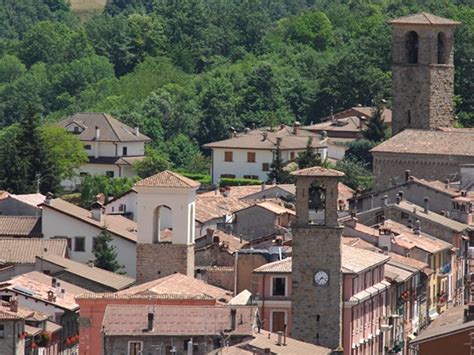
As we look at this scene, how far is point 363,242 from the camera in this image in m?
93.9

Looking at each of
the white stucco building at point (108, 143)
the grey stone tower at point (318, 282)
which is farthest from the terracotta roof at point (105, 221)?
the white stucco building at point (108, 143)

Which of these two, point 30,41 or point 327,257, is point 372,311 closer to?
point 327,257

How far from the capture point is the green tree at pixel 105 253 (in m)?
92.9

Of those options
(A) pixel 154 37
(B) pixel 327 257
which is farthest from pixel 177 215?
(A) pixel 154 37

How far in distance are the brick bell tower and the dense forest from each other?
4672 centimetres

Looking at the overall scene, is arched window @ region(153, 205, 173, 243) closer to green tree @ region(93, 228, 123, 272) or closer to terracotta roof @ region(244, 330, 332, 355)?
green tree @ region(93, 228, 123, 272)

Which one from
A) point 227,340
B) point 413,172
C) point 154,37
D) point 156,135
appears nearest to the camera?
point 227,340

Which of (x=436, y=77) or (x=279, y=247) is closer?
(x=279, y=247)

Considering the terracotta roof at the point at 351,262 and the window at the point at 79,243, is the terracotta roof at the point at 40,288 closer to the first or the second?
the terracotta roof at the point at 351,262

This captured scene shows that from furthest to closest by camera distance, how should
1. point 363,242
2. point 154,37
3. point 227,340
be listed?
1. point 154,37
2. point 363,242
3. point 227,340

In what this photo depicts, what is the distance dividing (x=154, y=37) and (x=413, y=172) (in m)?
62.3

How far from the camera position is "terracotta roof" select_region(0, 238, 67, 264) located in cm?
9006

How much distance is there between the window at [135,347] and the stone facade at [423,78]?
50.7 m

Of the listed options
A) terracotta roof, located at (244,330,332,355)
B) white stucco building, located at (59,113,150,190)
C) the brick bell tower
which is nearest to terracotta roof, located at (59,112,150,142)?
white stucco building, located at (59,113,150,190)
